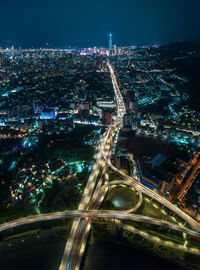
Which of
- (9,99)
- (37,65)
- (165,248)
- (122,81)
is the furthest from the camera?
(37,65)

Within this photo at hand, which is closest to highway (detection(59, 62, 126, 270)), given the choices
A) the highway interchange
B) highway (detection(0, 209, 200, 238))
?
the highway interchange

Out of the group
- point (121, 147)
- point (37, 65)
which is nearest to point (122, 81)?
point (121, 147)

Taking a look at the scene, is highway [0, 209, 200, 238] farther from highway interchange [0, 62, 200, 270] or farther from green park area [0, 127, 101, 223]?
green park area [0, 127, 101, 223]

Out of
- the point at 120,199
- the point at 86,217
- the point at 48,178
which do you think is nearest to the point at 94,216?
the point at 86,217

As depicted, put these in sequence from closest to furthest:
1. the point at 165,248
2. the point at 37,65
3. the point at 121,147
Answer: the point at 165,248
the point at 121,147
the point at 37,65

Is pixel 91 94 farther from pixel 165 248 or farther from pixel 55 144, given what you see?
pixel 165 248

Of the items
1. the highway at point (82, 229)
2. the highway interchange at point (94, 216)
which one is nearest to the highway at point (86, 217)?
the highway interchange at point (94, 216)

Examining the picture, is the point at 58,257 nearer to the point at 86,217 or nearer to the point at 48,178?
the point at 86,217

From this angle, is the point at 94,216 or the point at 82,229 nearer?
the point at 82,229

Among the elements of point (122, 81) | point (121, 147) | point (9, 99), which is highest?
point (122, 81)

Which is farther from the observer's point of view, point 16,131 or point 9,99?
point 9,99

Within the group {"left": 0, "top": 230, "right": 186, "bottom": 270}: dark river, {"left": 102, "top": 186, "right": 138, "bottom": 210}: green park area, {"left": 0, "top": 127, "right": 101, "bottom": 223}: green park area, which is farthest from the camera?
{"left": 0, "top": 127, "right": 101, "bottom": 223}: green park area
